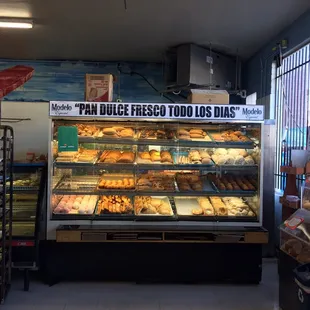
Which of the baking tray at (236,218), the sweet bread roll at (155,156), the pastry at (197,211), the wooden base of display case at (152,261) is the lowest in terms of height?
the wooden base of display case at (152,261)

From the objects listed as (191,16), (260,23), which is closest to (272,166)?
(260,23)

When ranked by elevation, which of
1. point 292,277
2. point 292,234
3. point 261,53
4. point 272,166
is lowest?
point 292,277

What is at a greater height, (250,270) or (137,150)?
(137,150)

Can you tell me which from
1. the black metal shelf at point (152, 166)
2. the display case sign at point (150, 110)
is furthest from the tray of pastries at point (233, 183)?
the display case sign at point (150, 110)

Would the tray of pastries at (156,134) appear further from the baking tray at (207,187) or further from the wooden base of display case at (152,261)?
the wooden base of display case at (152,261)

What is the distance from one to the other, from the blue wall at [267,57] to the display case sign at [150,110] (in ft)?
4.29

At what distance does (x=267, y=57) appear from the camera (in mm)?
6004

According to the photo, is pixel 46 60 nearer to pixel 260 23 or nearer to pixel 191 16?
pixel 191 16

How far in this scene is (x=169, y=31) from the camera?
561cm

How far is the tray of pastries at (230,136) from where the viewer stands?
4.38 m

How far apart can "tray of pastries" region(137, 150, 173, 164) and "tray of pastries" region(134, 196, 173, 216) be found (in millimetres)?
463

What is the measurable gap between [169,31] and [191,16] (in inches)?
27.8

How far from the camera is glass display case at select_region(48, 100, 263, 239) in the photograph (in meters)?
4.23

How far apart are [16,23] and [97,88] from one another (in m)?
1.74
